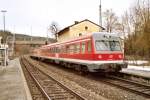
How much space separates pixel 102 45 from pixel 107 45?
38 centimetres

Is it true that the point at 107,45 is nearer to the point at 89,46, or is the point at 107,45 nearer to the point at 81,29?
the point at 89,46

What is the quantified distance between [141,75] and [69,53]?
819 centimetres

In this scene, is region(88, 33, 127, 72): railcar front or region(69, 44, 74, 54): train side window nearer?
region(88, 33, 127, 72): railcar front

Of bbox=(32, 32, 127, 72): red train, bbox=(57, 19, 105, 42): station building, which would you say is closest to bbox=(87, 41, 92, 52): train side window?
bbox=(32, 32, 127, 72): red train

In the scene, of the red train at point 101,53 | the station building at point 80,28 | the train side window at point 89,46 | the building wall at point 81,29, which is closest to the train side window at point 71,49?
the red train at point 101,53

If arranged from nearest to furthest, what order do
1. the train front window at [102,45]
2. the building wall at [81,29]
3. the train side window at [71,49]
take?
the train front window at [102,45] → the train side window at [71,49] → the building wall at [81,29]

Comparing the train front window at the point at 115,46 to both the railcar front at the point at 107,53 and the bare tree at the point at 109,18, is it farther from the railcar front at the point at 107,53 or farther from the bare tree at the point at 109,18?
the bare tree at the point at 109,18

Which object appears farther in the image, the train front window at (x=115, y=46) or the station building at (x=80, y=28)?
the station building at (x=80, y=28)

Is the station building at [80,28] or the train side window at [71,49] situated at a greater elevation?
the station building at [80,28]

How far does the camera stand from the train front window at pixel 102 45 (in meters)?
18.1

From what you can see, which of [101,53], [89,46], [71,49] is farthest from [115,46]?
[71,49]

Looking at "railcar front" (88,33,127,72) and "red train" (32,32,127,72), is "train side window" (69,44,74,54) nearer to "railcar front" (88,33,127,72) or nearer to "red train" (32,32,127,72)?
"red train" (32,32,127,72)

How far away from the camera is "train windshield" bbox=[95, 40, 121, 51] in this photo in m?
18.1

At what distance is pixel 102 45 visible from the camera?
1831cm
